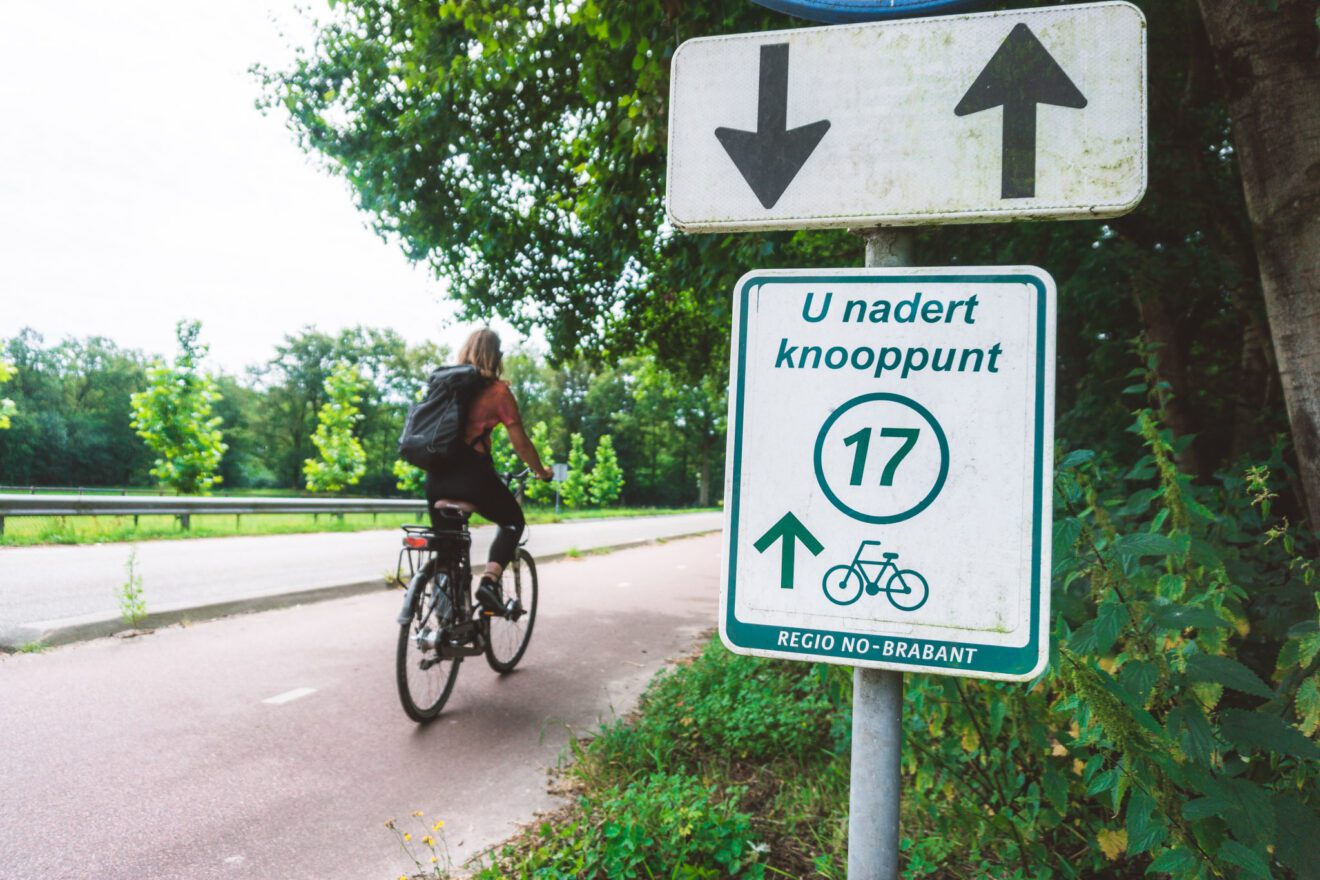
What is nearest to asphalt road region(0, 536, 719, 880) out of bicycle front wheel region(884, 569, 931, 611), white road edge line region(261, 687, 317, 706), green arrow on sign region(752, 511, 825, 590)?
white road edge line region(261, 687, 317, 706)

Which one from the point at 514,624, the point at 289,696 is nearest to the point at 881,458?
the point at 289,696

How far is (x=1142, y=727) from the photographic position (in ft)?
5.37

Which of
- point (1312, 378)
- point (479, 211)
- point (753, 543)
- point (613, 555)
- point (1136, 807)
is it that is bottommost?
point (613, 555)

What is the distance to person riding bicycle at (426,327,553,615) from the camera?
427 cm

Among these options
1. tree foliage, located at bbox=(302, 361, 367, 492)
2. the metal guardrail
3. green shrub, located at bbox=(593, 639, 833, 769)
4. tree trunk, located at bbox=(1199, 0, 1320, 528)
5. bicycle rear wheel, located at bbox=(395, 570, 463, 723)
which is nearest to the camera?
tree trunk, located at bbox=(1199, 0, 1320, 528)

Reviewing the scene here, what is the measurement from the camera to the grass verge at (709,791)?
7.55 ft

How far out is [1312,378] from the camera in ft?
8.04

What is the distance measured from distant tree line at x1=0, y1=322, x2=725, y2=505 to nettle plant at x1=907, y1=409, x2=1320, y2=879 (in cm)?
5513

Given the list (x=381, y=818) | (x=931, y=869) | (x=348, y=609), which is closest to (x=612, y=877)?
(x=931, y=869)

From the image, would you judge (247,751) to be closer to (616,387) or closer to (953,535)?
(953,535)

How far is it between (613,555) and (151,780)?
11.9 meters

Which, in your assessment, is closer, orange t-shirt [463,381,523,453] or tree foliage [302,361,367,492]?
orange t-shirt [463,381,523,453]

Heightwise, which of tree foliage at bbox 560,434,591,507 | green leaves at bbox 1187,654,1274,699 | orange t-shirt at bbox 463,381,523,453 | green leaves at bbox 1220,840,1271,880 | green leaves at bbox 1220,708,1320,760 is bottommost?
tree foliage at bbox 560,434,591,507

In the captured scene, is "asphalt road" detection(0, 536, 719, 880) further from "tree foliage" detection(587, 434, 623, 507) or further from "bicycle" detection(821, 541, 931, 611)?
"tree foliage" detection(587, 434, 623, 507)
